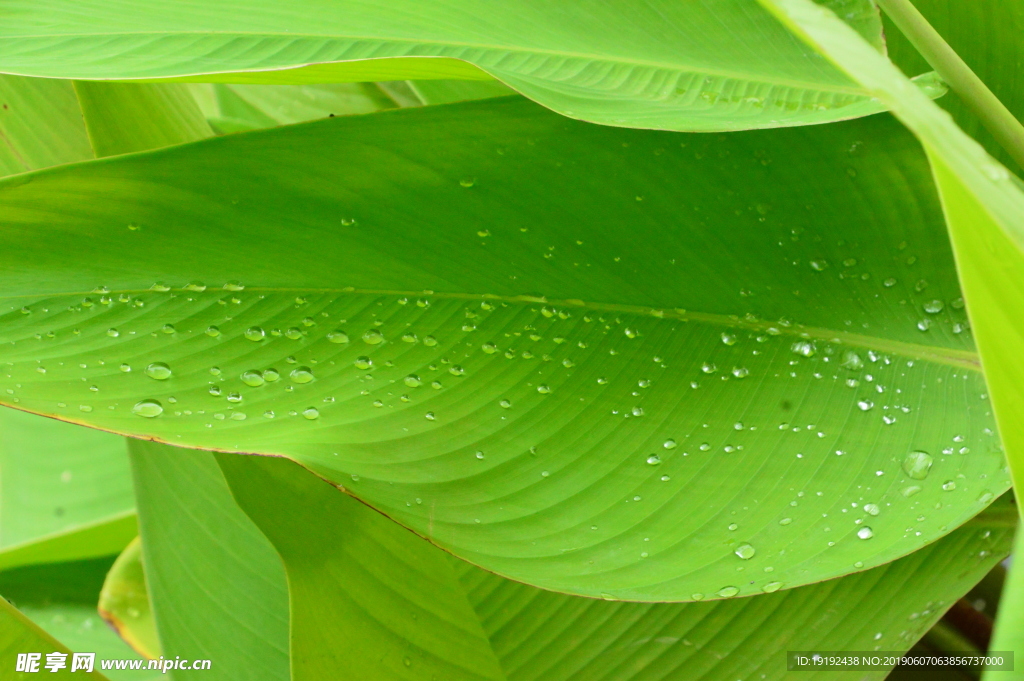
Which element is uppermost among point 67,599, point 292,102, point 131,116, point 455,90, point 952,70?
point 292,102

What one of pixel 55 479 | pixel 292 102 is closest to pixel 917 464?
pixel 292 102

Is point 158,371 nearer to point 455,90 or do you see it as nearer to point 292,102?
point 455,90

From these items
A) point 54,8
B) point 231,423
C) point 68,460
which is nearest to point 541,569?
point 231,423

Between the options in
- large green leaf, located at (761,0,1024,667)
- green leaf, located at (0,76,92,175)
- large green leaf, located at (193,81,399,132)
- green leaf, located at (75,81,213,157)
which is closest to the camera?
large green leaf, located at (761,0,1024,667)

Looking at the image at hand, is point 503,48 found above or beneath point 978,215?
above

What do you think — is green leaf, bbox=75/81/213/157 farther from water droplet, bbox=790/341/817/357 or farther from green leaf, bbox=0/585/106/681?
water droplet, bbox=790/341/817/357

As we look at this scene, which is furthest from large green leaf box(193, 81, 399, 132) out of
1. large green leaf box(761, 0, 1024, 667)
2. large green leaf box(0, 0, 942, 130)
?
large green leaf box(761, 0, 1024, 667)
